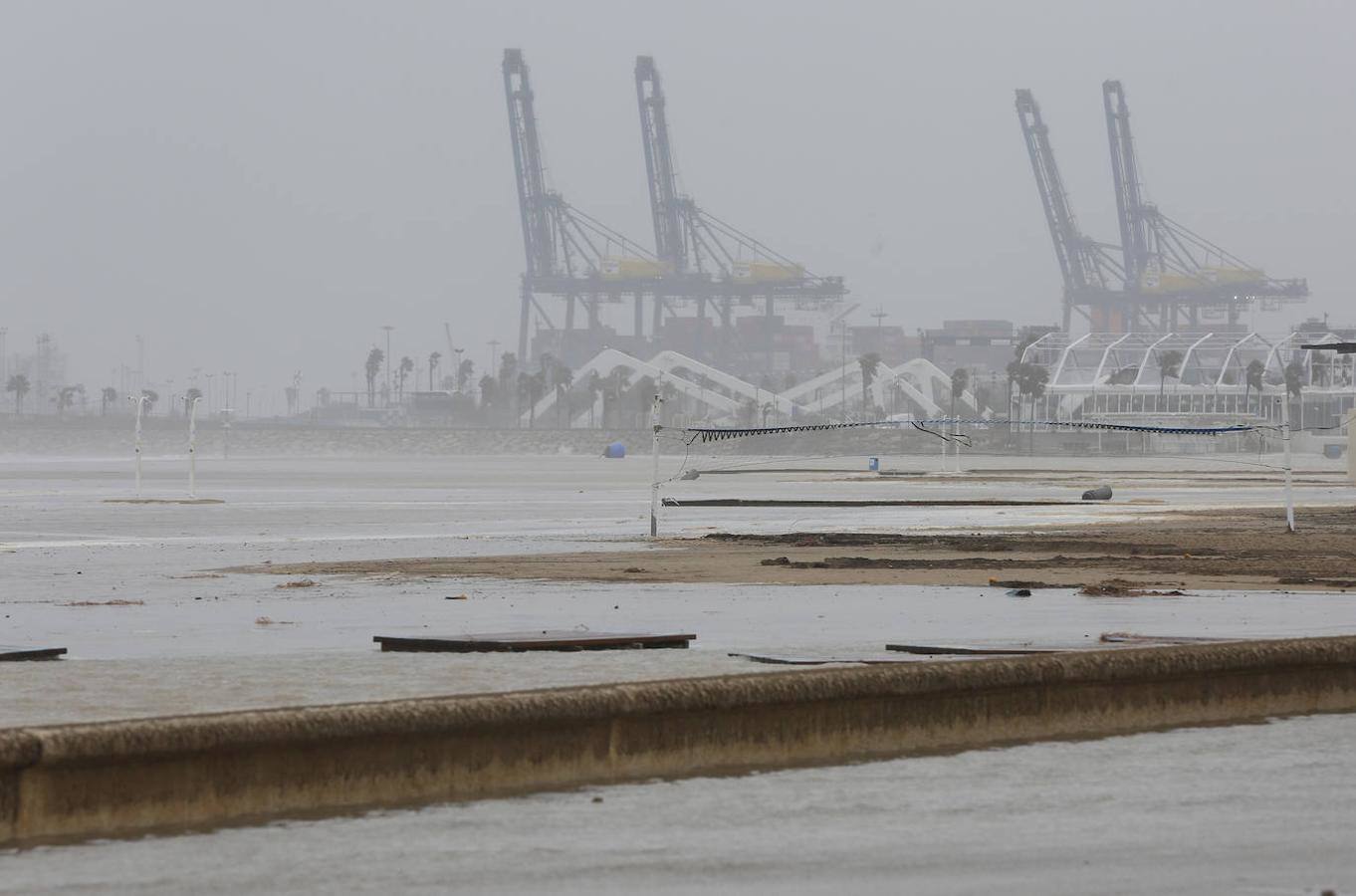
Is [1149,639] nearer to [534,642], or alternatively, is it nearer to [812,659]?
[812,659]

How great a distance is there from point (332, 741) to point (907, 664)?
2.66 metres

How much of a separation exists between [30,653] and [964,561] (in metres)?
13.6

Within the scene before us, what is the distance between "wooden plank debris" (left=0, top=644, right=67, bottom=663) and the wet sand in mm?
9045

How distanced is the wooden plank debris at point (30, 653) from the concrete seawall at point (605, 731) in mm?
4487

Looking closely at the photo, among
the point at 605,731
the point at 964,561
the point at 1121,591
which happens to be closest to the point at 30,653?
the point at 605,731

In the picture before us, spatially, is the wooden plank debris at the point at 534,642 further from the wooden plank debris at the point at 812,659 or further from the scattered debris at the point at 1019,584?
the scattered debris at the point at 1019,584

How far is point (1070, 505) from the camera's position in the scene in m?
48.1

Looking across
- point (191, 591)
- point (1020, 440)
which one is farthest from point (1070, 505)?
point (1020, 440)

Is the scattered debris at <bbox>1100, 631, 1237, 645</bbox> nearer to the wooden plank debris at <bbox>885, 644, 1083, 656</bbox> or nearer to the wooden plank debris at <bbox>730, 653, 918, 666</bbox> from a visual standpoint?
the wooden plank debris at <bbox>885, 644, 1083, 656</bbox>

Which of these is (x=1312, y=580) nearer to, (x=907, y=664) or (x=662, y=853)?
(x=907, y=664)

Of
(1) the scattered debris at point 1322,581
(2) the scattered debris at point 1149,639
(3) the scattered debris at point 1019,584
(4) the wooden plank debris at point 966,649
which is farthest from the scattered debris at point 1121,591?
(4) the wooden plank debris at point 966,649

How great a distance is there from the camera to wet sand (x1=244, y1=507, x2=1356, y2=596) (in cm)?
1970

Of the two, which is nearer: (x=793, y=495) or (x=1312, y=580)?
(x=1312, y=580)

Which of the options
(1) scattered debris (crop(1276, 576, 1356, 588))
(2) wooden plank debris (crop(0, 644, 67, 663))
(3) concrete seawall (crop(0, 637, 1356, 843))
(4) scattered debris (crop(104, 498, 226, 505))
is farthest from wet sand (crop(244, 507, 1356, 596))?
(4) scattered debris (crop(104, 498, 226, 505))
